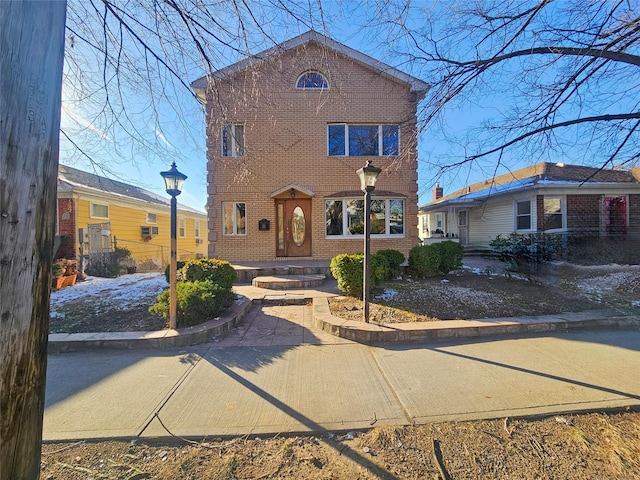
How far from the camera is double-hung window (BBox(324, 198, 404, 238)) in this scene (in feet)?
35.3

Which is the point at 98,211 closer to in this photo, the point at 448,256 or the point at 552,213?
the point at 448,256

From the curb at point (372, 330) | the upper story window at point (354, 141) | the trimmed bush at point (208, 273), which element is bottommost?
the curb at point (372, 330)

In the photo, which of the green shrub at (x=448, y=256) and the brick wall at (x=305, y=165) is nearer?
the green shrub at (x=448, y=256)

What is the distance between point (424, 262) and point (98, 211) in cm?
1348

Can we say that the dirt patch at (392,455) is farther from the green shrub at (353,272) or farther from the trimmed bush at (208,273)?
the green shrub at (353,272)

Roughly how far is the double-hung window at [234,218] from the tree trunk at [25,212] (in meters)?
9.29

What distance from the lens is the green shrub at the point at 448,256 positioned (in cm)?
817

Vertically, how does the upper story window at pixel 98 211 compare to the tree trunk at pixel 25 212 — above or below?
above

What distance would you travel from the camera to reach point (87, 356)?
12.5ft

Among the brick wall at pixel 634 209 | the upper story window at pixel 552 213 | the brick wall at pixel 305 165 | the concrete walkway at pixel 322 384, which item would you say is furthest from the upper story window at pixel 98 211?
the brick wall at pixel 634 209

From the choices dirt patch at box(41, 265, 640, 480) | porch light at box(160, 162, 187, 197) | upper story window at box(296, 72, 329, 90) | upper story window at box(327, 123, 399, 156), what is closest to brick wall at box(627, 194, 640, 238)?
upper story window at box(327, 123, 399, 156)

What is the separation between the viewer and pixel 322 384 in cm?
302

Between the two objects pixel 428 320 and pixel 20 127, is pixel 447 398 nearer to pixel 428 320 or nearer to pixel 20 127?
pixel 428 320

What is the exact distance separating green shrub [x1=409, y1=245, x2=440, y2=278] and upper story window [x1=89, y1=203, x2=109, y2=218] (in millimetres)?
12907
